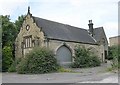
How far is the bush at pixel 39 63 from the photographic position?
31859 millimetres

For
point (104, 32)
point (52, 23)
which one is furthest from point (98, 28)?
point (52, 23)

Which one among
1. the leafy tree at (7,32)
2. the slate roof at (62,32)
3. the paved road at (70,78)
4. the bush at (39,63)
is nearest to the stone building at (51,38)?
the slate roof at (62,32)

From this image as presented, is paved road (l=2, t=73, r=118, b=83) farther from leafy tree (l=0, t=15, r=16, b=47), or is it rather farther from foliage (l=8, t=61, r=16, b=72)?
leafy tree (l=0, t=15, r=16, b=47)

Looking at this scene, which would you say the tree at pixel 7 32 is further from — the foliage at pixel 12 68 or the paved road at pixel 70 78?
the paved road at pixel 70 78

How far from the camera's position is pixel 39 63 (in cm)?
3206

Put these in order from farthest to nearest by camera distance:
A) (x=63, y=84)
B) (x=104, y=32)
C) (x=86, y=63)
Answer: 1. (x=104, y=32)
2. (x=86, y=63)
3. (x=63, y=84)

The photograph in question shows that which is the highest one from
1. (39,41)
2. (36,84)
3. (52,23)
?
(52,23)

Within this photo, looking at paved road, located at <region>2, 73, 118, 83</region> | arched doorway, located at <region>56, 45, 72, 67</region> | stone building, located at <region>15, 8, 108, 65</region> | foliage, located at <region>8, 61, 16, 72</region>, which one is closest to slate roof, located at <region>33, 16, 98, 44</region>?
stone building, located at <region>15, 8, 108, 65</region>

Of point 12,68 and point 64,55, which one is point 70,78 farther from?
point 64,55

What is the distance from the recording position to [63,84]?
1711cm

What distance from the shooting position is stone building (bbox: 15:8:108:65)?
39.9 metres

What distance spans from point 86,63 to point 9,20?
18.8 m

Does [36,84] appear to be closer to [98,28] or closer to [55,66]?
[55,66]

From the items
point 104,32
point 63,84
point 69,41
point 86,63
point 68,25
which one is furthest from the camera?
point 104,32
